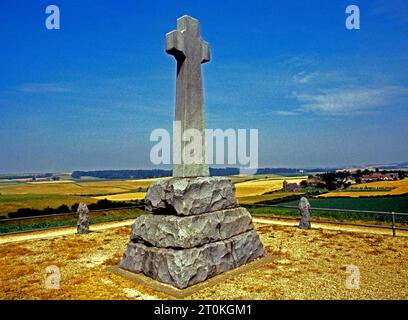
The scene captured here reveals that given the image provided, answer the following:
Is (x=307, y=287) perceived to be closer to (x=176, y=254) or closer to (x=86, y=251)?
(x=176, y=254)

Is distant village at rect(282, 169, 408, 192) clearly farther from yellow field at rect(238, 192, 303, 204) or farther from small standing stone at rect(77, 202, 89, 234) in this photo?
small standing stone at rect(77, 202, 89, 234)

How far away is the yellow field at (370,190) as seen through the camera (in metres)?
19.6

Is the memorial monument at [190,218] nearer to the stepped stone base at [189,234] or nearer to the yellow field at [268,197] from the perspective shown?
the stepped stone base at [189,234]

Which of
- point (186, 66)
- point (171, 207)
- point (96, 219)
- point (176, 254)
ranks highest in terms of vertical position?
point (186, 66)

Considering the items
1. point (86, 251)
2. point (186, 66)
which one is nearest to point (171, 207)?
point (186, 66)

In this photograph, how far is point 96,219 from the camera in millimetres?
17266

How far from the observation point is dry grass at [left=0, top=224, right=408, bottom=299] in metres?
6.09

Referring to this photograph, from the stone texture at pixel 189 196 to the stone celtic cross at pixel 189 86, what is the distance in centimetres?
38

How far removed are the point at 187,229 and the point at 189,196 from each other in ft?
2.48

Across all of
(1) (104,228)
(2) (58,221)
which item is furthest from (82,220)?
(2) (58,221)

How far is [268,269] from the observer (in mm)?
7625

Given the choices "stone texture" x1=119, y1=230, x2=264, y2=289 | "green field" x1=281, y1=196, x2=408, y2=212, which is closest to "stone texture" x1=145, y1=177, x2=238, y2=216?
"stone texture" x1=119, y1=230, x2=264, y2=289

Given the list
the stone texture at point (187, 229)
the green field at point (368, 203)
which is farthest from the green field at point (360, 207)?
the stone texture at point (187, 229)
